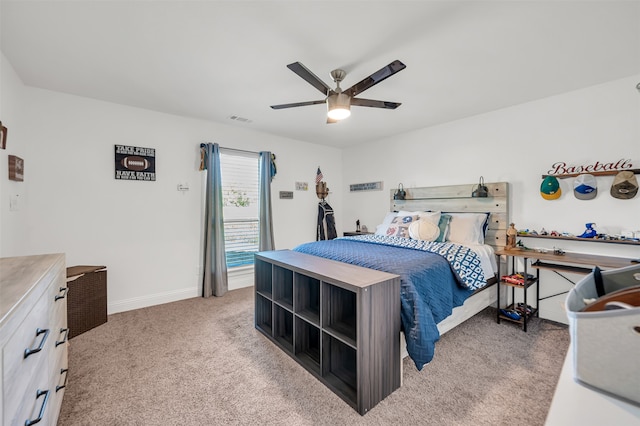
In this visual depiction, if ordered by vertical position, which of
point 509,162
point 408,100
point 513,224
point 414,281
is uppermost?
point 408,100

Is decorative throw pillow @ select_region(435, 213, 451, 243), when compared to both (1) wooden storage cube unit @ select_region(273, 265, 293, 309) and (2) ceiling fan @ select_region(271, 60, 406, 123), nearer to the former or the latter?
(2) ceiling fan @ select_region(271, 60, 406, 123)

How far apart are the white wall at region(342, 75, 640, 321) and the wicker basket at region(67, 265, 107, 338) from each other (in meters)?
4.14

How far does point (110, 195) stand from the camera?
3.10 meters

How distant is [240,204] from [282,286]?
2.00m

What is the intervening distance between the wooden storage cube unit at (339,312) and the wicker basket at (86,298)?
2423 mm

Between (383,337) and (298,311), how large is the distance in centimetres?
74

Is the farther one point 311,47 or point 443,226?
point 443,226

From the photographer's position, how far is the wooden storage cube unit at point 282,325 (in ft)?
7.96

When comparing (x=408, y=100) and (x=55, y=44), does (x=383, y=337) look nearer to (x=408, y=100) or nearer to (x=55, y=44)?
(x=408, y=100)

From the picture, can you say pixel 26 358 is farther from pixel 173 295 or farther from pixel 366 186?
pixel 366 186

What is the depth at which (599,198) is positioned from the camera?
2629mm

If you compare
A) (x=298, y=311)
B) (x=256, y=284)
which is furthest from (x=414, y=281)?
(x=256, y=284)

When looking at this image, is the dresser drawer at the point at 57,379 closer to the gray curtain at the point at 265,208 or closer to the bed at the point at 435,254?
the bed at the point at 435,254

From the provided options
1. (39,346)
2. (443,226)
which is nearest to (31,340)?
(39,346)
